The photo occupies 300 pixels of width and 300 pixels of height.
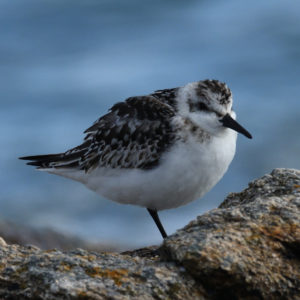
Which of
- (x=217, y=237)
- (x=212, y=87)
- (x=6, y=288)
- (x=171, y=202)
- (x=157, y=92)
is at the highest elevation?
(x=157, y=92)

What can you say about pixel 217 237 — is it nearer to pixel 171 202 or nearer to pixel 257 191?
pixel 257 191

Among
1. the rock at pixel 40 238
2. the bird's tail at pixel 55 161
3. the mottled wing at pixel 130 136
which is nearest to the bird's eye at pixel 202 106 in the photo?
the mottled wing at pixel 130 136

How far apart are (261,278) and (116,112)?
190 inches

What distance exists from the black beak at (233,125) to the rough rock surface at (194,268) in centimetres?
248

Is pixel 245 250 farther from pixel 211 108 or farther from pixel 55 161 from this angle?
pixel 55 161

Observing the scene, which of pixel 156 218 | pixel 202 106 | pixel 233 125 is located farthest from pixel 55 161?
pixel 233 125

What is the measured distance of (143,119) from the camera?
29.7ft

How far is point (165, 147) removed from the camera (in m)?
8.55

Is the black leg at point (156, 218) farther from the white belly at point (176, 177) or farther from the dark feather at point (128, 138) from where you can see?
the dark feather at point (128, 138)

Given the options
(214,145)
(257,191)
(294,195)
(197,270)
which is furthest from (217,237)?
(214,145)

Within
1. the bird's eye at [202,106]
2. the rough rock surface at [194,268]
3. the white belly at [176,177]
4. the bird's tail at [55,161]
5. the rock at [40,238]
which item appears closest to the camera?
the rough rock surface at [194,268]

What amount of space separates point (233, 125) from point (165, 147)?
1.01m

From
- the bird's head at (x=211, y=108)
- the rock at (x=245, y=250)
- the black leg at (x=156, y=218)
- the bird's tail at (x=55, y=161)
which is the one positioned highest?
the bird's tail at (x=55, y=161)

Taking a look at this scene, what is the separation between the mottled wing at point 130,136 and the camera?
28.6 feet
